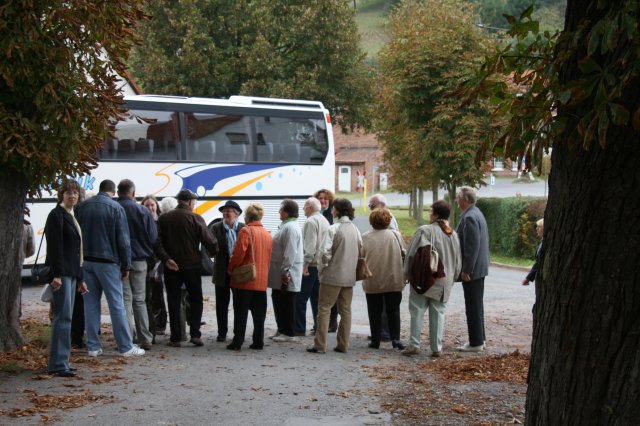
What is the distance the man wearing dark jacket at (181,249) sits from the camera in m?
10.8

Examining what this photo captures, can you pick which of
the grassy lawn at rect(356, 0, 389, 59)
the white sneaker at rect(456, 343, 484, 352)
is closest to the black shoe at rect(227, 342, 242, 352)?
the white sneaker at rect(456, 343, 484, 352)

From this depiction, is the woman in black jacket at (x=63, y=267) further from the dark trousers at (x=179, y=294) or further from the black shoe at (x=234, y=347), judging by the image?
the black shoe at (x=234, y=347)

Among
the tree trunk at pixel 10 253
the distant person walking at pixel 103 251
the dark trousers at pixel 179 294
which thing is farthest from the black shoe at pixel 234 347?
the tree trunk at pixel 10 253

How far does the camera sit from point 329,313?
11.0 metres

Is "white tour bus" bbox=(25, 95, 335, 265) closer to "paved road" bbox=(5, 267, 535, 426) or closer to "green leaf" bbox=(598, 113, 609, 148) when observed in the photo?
"paved road" bbox=(5, 267, 535, 426)

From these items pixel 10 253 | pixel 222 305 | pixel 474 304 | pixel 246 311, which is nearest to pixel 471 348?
pixel 474 304

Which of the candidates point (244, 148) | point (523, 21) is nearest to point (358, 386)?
point (523, 21)

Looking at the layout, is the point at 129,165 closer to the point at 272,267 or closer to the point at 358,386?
the point at 272,267

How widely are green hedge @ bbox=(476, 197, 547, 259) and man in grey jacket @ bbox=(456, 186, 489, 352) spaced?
15899 millimetres

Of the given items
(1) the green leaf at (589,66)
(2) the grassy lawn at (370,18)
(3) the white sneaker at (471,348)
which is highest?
(2) the grassy lawn at (370,18)

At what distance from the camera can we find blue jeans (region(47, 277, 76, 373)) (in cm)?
866

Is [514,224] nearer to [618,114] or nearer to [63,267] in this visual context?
[63,267]

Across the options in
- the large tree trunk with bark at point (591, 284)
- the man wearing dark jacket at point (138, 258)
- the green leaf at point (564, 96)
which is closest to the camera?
the green leaf at point (564, 96)

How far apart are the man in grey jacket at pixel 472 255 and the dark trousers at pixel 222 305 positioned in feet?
9.55
